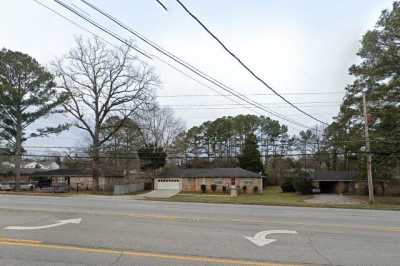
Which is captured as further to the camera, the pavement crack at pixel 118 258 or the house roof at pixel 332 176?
the house roof at pixel 332 176

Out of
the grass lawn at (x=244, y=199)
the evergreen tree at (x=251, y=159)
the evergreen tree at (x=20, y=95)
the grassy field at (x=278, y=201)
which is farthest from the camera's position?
the evergreen tree at (x=251, y=159)

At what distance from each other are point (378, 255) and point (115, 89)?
3777cm

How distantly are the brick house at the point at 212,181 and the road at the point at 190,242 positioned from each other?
118 feet

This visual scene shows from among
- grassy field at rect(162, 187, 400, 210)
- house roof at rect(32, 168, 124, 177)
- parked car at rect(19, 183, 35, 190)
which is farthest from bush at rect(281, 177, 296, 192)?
parked car at rect(19, 183, 35, 190)

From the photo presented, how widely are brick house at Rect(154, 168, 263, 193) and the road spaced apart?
35855 mm

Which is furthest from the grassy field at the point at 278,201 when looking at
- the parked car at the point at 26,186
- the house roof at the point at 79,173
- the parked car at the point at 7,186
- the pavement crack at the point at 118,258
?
the parked car at the point at 7,186

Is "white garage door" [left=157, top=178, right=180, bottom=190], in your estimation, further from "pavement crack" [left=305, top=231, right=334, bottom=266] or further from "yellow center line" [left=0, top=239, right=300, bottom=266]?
"yellow center line" [left=0, top=239, right=300, bottom=266]

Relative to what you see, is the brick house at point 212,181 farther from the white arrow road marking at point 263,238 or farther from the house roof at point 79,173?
the white arrow road marking at point 263,238

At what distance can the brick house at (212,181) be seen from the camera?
4631cm

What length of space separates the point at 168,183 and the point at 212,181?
6000 mm

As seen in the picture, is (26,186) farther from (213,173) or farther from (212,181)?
(213,173)

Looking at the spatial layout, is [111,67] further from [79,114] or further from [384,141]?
[384,141]

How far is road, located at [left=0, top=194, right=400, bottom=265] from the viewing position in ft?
19.4

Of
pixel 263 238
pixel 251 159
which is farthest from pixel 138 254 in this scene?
pixel 251 159
